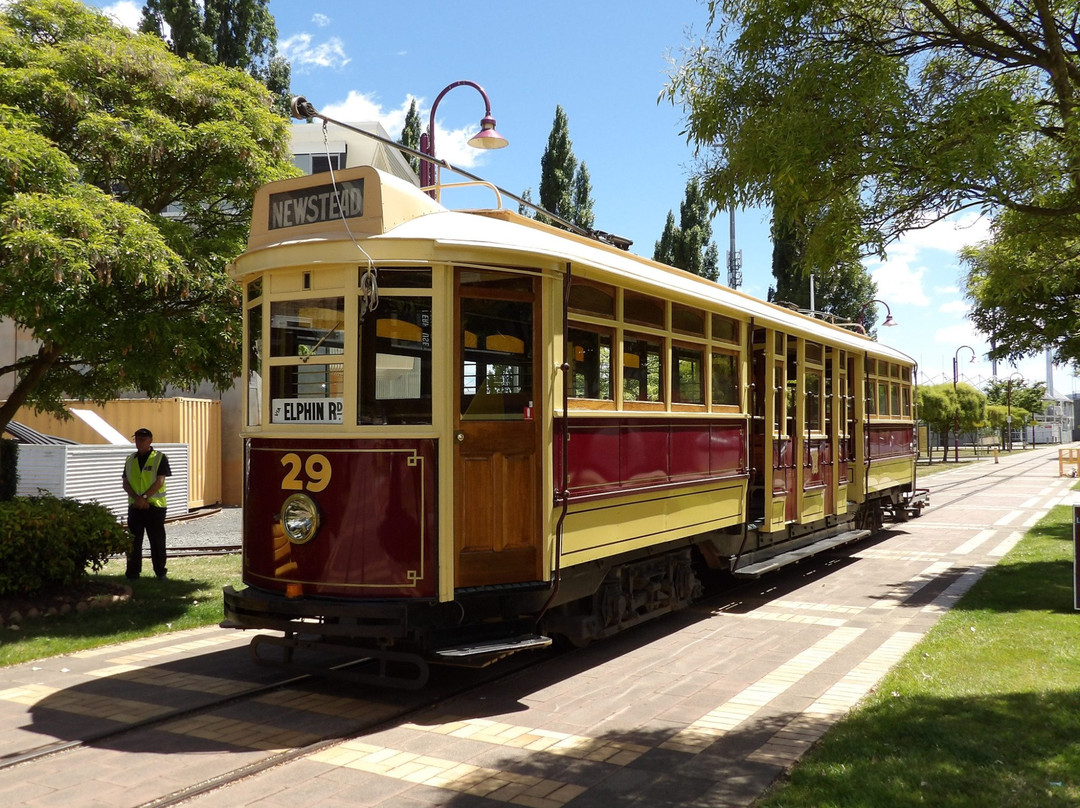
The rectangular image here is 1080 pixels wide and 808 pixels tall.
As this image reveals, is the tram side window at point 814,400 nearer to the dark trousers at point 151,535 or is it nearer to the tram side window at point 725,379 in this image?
the tram side window at point 725,379

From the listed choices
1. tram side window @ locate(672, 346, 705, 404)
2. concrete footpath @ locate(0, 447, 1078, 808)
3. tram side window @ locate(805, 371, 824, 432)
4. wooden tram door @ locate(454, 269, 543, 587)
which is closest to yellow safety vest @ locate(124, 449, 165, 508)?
concrete footpath @ locate(0, 447, 1078, 808)

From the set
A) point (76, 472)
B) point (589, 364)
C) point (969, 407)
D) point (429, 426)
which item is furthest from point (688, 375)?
point (969, 407)

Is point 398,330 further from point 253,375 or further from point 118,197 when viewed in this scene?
point 118,197

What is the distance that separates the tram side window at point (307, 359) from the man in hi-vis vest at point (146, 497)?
452 cm

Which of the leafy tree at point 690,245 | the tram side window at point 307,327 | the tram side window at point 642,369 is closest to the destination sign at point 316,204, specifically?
the tram side window at point 307,327

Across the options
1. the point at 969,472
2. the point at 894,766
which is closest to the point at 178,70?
the point at 894,766

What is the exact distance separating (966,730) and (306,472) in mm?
4245

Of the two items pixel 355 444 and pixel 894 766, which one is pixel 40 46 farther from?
pixel 894 766

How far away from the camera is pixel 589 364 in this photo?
6875 millimetres

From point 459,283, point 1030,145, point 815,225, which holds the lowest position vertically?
point 459,283

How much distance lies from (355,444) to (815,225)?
3644 mm

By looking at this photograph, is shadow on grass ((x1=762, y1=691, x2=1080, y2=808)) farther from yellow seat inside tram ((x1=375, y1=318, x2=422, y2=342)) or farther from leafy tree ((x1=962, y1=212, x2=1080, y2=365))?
leafy tree ((x1=962, y1=212, x2=1080, y2=365))

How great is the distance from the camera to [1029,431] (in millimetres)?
113750

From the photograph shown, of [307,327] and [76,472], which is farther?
[76,472]
